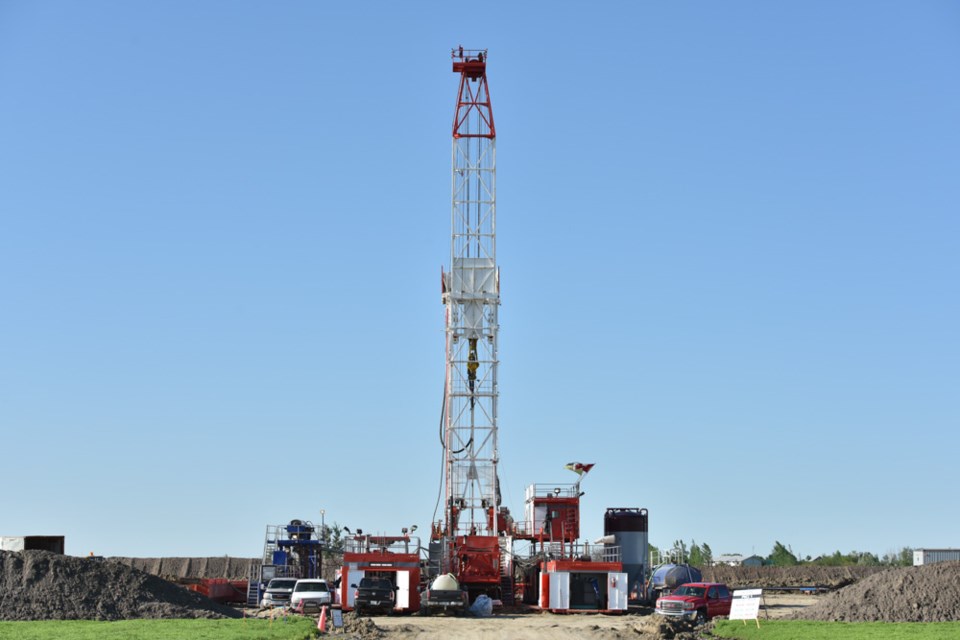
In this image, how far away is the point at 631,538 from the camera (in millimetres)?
62531

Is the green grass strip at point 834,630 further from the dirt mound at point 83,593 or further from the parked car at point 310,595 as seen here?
the dirt mound at point 83,593

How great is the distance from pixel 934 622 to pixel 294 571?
31117 millimetres

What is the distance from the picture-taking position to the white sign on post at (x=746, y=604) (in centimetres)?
3947

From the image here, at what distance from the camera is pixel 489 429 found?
6244cm

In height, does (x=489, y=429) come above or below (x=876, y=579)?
above

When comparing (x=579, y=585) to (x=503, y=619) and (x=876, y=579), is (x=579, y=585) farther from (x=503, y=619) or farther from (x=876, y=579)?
(x=876, y=579)

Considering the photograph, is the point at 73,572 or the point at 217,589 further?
the point at 217,589

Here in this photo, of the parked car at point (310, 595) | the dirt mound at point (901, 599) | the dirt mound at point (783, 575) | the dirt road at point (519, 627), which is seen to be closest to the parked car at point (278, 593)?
the parked car at point (310, 595)

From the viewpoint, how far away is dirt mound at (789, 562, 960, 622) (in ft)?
141

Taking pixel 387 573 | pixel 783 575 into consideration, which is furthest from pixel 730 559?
pixel 387 573

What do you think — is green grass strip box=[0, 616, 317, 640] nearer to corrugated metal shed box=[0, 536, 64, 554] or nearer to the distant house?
corrugated metal shed box=[0, 536, 64, 554]

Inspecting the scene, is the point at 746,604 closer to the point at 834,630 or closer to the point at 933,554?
the point at 834,630

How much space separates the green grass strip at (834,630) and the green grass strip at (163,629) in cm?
1285

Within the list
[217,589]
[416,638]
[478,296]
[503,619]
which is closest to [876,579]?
[503,619]
